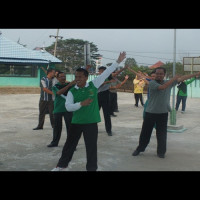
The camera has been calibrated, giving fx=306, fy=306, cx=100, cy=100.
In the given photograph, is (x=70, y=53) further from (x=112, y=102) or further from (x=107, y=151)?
(x=107, y=151)

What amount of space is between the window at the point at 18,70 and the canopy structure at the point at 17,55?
34.2 inches

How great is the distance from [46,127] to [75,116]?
15.4 feet

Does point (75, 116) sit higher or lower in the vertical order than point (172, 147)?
higher

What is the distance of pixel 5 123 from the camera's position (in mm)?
9562

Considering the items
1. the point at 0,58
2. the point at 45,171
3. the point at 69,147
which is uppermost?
the point at 0,58

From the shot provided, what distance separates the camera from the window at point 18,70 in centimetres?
2511

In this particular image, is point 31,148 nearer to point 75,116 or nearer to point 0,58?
point 75,116

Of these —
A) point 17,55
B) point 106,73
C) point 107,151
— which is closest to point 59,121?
point 107,151

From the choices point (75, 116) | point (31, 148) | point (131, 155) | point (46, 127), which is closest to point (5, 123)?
point (46, 127)

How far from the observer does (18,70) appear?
25.9 metres

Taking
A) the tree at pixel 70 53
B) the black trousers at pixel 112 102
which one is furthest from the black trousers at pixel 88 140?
the tree at pixel 70 53

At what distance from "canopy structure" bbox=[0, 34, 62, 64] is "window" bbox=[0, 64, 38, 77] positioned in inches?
34.2

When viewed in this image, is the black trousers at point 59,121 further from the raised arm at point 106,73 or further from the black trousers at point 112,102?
the black trousers at point 112,102

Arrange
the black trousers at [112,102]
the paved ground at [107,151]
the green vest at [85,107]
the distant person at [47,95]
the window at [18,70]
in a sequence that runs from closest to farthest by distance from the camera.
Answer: the green vest at [85,107]
the paved ground at [107,151]
the distant person at [47,95]
the black trousers at [112,102]
the window at [18,70]
